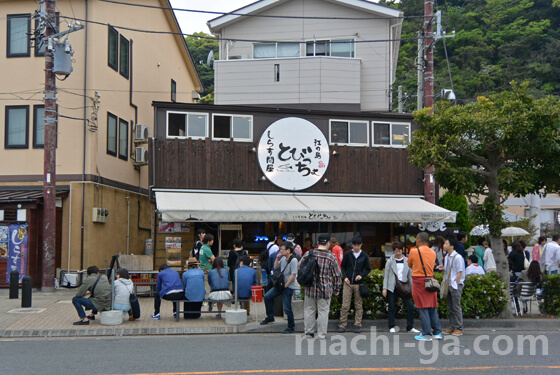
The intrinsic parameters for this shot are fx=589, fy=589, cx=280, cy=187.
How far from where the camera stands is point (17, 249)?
17266 mm

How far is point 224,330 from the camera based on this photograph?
11391 millimetres

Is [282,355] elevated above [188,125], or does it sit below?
below

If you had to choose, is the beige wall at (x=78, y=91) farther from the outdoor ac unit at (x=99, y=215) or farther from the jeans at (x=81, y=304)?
the jeans at (x=81, y=304)

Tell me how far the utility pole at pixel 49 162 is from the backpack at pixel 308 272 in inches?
348

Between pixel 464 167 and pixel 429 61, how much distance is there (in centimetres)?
669

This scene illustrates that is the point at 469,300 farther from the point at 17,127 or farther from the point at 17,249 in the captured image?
the point at 17,127

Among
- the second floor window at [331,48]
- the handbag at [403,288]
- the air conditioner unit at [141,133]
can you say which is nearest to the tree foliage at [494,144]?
the handbag at [403,288]

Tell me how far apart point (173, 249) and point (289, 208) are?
394cm

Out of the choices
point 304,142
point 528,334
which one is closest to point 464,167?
point 528,334

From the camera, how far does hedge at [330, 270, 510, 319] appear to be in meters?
11.7

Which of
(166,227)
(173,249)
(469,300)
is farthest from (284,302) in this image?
(166,227)

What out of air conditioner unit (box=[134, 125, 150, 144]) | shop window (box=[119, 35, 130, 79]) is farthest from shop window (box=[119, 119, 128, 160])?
shop window (box=[119, 35, 130, 79])

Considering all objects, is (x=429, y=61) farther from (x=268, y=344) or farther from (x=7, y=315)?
(x=7, y=315)

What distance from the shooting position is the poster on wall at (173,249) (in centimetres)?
1814
